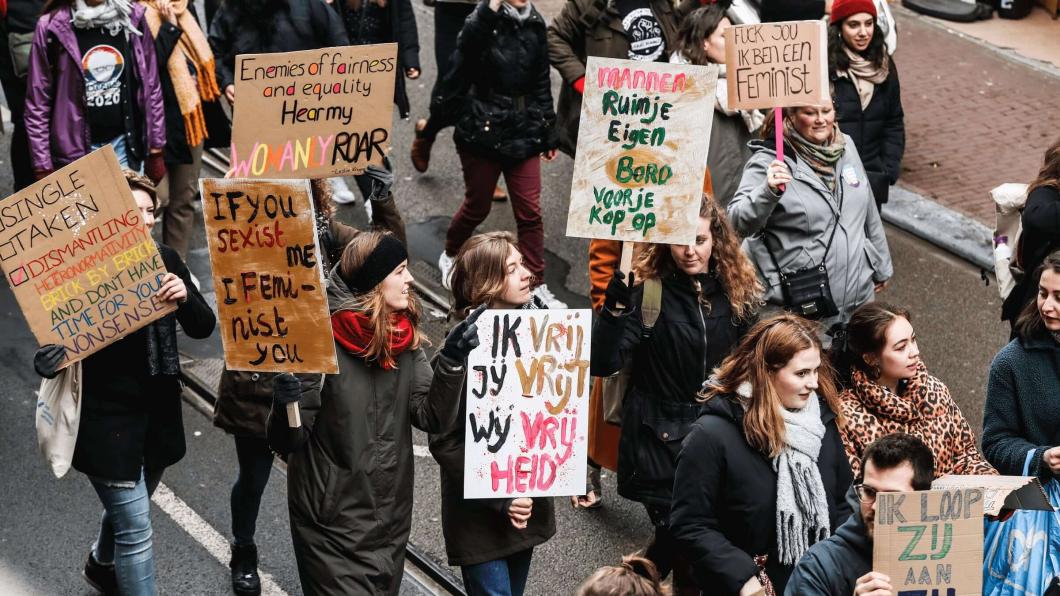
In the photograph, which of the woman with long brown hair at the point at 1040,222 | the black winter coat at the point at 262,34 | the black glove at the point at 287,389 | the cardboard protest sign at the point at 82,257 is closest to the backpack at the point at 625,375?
the black glove at the point at 287,389

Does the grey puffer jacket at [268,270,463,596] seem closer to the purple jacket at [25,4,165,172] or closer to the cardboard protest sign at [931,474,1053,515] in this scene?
the cardboard protest sign at [931,474,1053,515]

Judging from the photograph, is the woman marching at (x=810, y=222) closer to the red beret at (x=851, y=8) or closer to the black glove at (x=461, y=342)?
the red beret at (x=851, y=8)

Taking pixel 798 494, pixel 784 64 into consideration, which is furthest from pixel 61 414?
pixel 784 64

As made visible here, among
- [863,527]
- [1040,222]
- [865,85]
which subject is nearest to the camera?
[863,527]

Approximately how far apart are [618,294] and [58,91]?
364 cm

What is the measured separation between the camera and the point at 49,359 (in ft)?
16.7

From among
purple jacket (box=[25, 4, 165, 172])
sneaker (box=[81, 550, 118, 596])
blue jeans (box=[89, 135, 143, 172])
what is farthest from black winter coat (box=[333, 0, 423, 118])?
sneaker (box=[81, 550, 118, 596])

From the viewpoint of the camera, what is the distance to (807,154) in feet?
21.1

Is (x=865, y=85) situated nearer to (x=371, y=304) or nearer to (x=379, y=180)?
(x=379, y=180)

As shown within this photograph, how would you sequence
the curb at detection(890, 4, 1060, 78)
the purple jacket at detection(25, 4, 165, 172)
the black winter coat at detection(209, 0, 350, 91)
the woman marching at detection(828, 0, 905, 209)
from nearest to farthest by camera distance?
the purple jacket at detection(25, 4, 165, 172) < the woman marching at detection(828, 0, 905, 209) < the black winter coat at detection(209, 0, 350, 91) < the curb at detection(890, 4, 1060, 78)

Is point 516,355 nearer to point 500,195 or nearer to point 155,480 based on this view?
point 155,480

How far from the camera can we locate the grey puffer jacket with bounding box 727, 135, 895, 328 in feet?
20.9

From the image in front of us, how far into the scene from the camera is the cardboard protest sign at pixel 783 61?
6207mm

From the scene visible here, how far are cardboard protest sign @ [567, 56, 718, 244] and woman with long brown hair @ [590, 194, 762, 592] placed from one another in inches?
7.9
